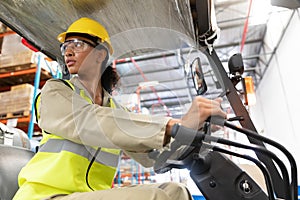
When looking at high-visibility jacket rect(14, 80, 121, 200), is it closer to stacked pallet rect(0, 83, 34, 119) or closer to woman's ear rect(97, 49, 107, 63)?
woman's ear rect(97, 49, 107, 63)

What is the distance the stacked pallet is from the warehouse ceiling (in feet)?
9.04

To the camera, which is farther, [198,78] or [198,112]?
[198,78]

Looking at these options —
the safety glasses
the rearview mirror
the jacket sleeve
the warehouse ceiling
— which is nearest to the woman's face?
the safety glasses

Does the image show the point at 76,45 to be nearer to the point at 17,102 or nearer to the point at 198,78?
the point at 198,78

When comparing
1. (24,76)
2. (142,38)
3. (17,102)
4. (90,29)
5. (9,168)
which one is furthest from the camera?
(24,76)

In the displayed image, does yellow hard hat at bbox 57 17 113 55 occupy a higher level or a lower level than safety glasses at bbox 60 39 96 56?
higher

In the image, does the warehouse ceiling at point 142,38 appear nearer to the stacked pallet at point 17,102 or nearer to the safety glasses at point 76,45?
the safety glasses at point 76,45

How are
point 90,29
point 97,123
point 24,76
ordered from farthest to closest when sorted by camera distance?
point 24,76
point 90,29
point 97,123

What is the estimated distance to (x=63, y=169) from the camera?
1.26 metres

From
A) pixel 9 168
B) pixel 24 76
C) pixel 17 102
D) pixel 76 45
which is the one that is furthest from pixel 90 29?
pixel 24 76

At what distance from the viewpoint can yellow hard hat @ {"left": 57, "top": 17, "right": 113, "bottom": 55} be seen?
4.99ft

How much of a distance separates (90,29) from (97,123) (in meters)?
0.68

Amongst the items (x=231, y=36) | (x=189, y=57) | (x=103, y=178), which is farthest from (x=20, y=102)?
(x=231, y=36)

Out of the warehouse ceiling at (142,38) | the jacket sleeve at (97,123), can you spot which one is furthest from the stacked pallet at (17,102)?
the jacket sleeve at (97,123)
